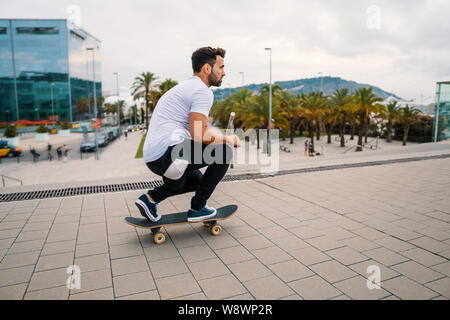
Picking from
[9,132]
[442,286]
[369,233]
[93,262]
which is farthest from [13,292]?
[9,132]

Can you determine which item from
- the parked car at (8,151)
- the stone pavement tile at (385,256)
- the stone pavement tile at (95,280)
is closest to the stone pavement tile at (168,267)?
the stone pavement tile at (95,280)

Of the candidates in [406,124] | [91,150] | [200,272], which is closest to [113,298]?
[200,272]

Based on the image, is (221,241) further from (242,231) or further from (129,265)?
(129,265)

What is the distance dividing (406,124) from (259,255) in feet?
156

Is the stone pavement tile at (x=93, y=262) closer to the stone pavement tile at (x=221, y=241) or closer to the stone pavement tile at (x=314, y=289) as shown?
→ the stone pavement tile at (x=221, y=241)

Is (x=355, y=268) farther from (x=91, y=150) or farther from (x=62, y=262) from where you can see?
(x=91, y=150)

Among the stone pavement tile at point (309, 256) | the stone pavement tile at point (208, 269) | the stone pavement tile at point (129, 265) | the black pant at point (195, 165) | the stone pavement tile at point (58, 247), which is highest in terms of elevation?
the black pant at point (195, 165)

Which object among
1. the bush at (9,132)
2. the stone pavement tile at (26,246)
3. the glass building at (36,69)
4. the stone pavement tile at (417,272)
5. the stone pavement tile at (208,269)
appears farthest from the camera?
the glass building at (36,69)

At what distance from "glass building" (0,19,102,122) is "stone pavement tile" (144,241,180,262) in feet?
262

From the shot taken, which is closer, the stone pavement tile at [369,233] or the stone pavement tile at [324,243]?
the stone pavement tile at [324,243]

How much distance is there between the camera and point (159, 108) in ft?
10.4

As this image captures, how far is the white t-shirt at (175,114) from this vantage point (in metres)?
3.03

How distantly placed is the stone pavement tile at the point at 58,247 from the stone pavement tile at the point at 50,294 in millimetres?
803

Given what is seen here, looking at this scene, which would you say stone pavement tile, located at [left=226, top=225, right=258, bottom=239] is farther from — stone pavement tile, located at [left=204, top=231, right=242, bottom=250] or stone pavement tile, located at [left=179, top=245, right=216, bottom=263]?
stone pavement tile, located at [left=179, top=245, right=216, bottom=263]
